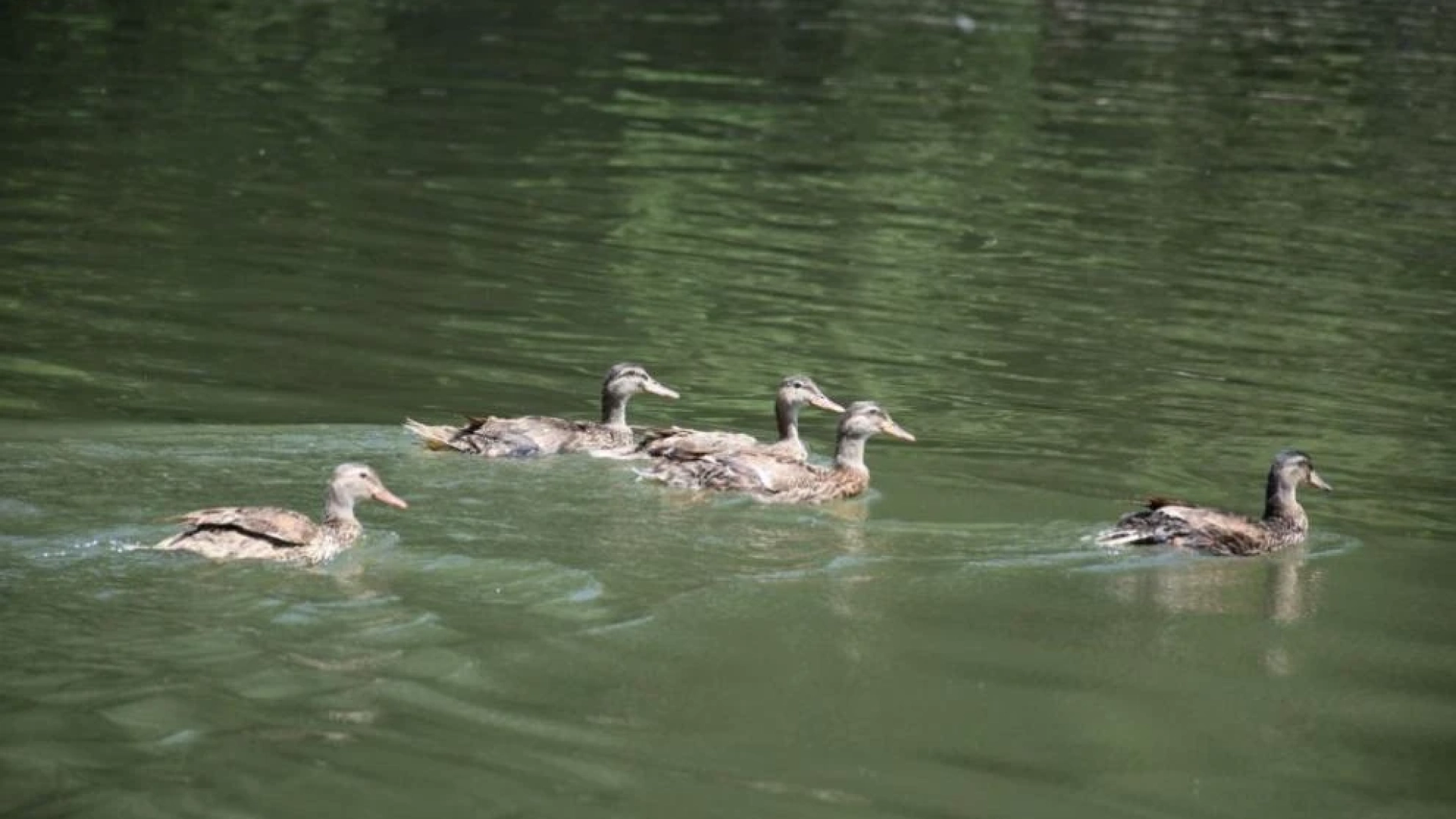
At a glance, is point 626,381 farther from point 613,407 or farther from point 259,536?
point 259,536

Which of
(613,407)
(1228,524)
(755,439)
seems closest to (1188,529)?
(1228,524)

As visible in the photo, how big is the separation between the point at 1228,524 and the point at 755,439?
9.57 feet

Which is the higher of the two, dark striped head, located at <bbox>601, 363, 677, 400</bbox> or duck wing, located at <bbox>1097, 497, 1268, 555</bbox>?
dark striped head, located at <bbox>601, 363, 677, 400</bbox>

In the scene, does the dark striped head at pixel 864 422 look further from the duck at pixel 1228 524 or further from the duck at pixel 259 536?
the duck at pixel 259 536

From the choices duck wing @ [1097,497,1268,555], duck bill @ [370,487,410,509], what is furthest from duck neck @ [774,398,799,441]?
duck bill @ [370,487,410,509]

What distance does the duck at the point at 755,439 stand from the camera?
12.6 metres

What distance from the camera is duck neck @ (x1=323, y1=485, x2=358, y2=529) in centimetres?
1091

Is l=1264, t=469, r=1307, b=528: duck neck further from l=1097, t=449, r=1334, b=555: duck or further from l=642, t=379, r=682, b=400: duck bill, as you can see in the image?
l=642, t=379, r=682, b=400: duck bill

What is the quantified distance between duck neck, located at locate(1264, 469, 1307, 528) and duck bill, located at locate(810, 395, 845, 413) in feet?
8.05

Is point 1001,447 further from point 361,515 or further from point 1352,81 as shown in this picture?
point 1352,81

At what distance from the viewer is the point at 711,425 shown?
46.9ft

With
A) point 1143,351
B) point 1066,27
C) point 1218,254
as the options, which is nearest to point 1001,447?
point 1143,351

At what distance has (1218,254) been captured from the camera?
66.8 ft

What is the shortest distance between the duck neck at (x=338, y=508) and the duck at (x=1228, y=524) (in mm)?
3326
